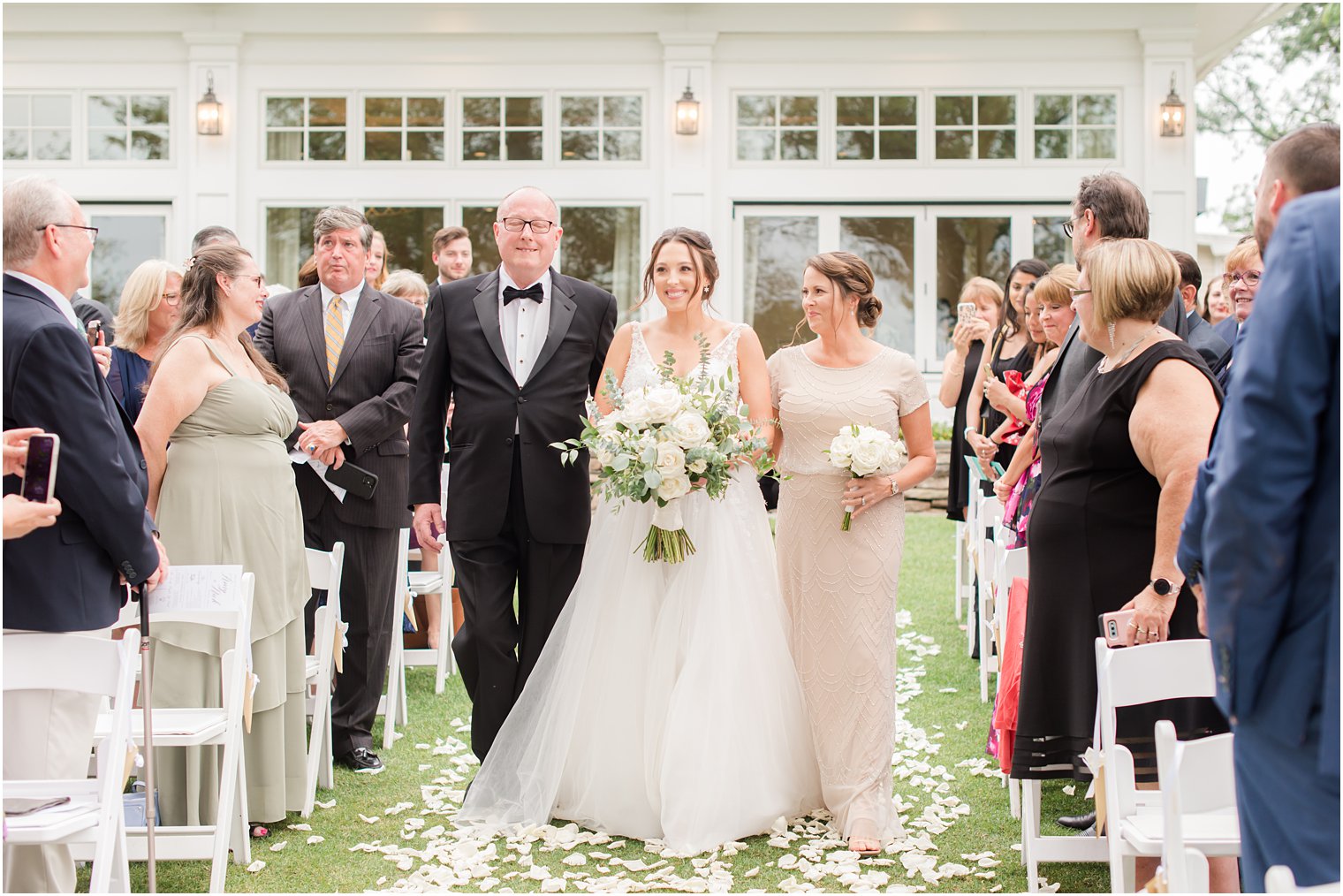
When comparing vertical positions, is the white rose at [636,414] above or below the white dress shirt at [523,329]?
below

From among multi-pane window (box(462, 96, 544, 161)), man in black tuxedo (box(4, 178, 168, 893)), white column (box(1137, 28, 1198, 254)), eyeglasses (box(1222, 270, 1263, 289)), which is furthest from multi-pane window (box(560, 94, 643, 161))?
man in black tuxedo (box(4, 178, 168, 893))

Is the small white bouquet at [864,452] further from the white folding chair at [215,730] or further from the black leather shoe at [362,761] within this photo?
the black leather shoe at [362,761]

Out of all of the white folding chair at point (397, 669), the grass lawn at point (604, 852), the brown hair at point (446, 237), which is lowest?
the grass lawn at point (604, 852)

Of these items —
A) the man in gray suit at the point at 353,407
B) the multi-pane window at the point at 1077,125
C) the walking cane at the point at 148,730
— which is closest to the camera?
the walking cane at the point at 148,730

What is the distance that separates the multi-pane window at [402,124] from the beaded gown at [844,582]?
10.8m

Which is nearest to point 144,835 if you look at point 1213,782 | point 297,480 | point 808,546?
point 297,480

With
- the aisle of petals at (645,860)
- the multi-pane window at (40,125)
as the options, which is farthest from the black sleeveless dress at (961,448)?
the multi-pane window at (40,125)

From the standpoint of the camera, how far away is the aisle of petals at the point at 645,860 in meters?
4.12

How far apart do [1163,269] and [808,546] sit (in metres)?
1.74

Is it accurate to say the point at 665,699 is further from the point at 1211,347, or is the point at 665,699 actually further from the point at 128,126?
the point at 128,126

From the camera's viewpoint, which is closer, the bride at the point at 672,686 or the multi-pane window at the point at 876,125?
the bride at the point at 672,686

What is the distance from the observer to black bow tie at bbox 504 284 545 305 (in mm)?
4988

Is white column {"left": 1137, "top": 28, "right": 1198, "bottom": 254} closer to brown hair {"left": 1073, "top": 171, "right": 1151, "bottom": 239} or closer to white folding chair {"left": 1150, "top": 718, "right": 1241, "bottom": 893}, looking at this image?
brown hair {"left": 1073, "top": 171, "right": 1151, "bottom": 239}

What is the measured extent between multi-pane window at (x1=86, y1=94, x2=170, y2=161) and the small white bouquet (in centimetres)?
1252
